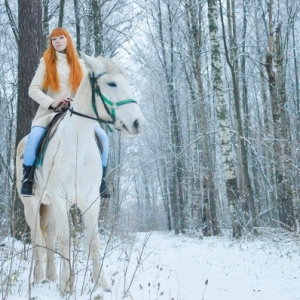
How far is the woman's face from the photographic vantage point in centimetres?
426

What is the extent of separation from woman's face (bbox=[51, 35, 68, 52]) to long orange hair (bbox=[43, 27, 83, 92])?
0.11 ft

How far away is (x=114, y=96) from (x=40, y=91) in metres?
1.12

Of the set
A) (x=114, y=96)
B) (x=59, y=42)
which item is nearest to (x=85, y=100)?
(x=114, y=96)

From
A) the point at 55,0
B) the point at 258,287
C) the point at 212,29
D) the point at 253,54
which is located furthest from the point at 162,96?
the point at 258,287

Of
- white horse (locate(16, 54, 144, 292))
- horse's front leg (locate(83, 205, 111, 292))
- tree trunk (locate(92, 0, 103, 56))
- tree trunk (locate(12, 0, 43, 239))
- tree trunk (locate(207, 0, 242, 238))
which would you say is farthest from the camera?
tree trunk (locate(92, 0, 103, 56))

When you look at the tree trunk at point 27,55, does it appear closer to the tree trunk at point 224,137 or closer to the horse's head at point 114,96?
the horse's head at point 114,96

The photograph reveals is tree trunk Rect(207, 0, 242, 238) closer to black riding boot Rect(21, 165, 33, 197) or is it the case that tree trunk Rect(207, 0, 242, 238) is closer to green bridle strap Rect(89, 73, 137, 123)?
black riding boot Rect(21, 165, 33, 197)

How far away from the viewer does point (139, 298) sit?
337 cm

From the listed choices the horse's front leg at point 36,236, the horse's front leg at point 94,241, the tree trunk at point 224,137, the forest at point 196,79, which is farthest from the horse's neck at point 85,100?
the tree trunk at point 224,137

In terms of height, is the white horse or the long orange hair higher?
the long orange hair

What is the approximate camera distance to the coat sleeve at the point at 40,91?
3997mm

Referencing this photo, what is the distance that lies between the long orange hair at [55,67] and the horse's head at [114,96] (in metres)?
0.79

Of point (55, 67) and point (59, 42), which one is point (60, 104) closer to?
point (55, 67)

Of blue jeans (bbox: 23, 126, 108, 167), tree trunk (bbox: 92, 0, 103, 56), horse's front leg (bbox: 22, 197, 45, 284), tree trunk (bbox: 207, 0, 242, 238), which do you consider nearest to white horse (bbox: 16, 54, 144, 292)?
blue jeans (bbox: 23, 126, 108, 167)
